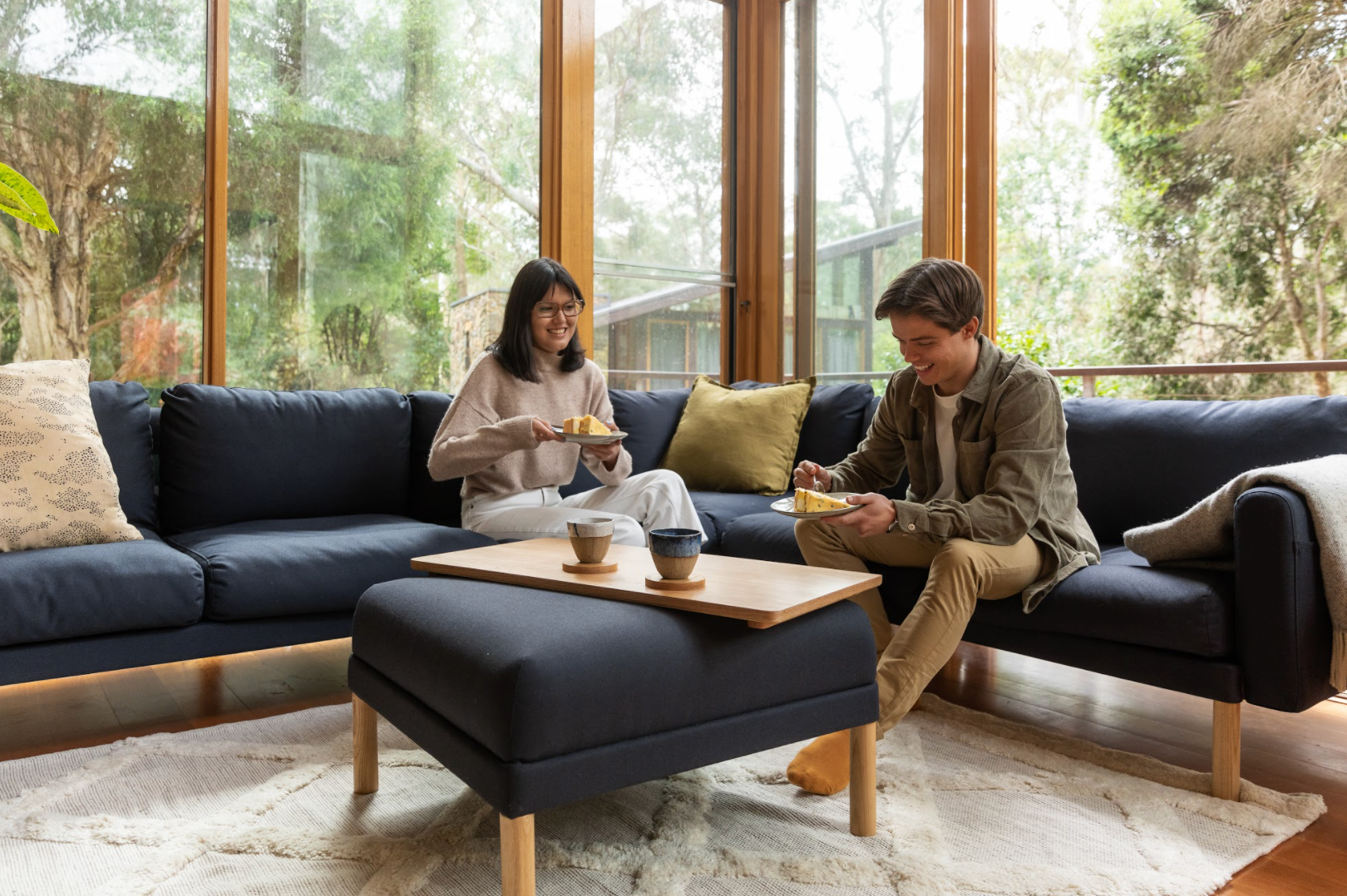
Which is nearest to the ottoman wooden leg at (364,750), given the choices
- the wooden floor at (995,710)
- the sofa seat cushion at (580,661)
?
the sofa seat cushion at (580,661)

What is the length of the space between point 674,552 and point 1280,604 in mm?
1137

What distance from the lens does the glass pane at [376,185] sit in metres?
3.46

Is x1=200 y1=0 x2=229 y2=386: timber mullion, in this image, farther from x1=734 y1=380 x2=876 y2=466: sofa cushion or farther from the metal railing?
the metal railing

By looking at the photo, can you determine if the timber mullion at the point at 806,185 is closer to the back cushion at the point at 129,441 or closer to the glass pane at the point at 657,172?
the glass pane at the point at 657,172

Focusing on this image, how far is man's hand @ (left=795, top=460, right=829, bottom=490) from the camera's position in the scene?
240 cm

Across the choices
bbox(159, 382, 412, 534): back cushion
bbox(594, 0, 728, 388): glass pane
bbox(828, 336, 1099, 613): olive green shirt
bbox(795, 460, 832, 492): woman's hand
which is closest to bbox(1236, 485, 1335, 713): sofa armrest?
bbox(828, 336, 1099, 613): olive green shirt


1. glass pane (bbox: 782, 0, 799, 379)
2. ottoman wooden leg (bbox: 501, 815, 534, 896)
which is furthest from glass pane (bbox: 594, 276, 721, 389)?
ottoman wooden leg (bbox: 501, 815, 534, 896)

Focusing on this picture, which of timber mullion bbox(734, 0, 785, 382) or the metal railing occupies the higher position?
timber mullion bbox(734, 0, 785, 382)

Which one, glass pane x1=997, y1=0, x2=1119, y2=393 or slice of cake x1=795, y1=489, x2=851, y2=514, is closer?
slice of cake x1=795, y1=489, x2=851, y2=514

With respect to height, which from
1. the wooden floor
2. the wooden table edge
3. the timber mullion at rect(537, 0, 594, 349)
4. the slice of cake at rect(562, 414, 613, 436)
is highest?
the timber mullion at rect(537, 0, 594, 349)

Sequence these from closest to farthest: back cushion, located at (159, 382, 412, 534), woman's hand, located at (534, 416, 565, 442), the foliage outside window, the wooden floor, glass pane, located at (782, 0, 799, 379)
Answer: the wooden floor
woman's hand, located at (534, 416, 565, 442)
back cushion, located at (159, 382, 412, 534)
the foliage outside window
glass pane, located at (782, 0, 799, 379)

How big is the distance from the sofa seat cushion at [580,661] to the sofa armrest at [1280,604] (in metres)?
0.76

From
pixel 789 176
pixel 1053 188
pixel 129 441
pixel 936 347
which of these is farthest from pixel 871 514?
pixel 789 176

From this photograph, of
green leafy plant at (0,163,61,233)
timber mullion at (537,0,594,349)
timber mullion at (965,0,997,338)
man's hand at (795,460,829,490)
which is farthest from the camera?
timber mullion at (537,0,594,349)
